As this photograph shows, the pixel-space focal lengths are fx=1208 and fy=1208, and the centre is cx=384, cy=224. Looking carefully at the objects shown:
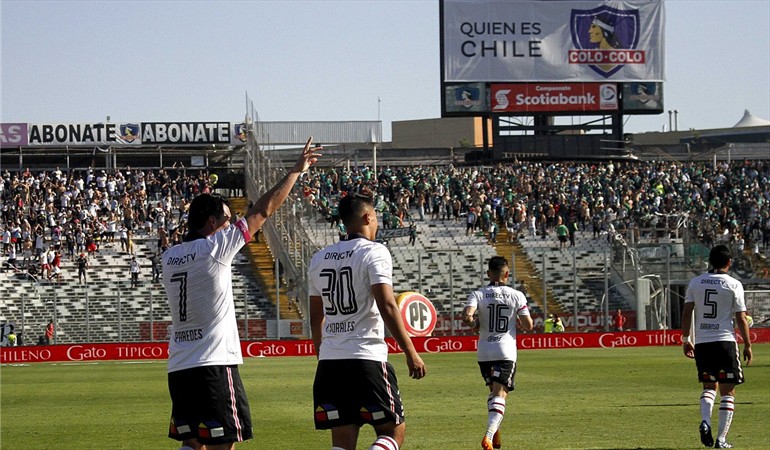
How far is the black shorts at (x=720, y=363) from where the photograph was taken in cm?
1341

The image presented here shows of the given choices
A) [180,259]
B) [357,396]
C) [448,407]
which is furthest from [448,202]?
[180,259]

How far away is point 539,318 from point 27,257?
21.2 meters

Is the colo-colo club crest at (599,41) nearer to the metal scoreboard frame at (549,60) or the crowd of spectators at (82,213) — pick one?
the metal scoreboard frame at (549,60)

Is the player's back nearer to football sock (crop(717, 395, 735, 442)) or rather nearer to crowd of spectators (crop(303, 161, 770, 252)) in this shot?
football sock (crop(717, 395, 735, 442))

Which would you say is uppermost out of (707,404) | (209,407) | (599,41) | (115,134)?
(599,41)

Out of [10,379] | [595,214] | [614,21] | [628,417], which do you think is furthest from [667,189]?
[628,417]

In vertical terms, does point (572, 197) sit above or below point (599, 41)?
below

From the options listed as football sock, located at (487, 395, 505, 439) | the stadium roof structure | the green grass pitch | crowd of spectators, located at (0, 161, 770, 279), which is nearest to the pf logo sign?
the green grass pitch

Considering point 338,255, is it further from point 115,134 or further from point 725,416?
point 115,134

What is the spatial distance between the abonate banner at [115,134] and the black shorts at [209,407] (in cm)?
5824

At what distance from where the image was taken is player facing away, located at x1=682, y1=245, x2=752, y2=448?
528 inches

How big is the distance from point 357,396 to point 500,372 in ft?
16.3

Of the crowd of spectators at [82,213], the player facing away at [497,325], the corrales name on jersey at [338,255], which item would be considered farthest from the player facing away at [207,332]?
the crowd of spectators at [82,213]

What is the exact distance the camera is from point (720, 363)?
13.5m
